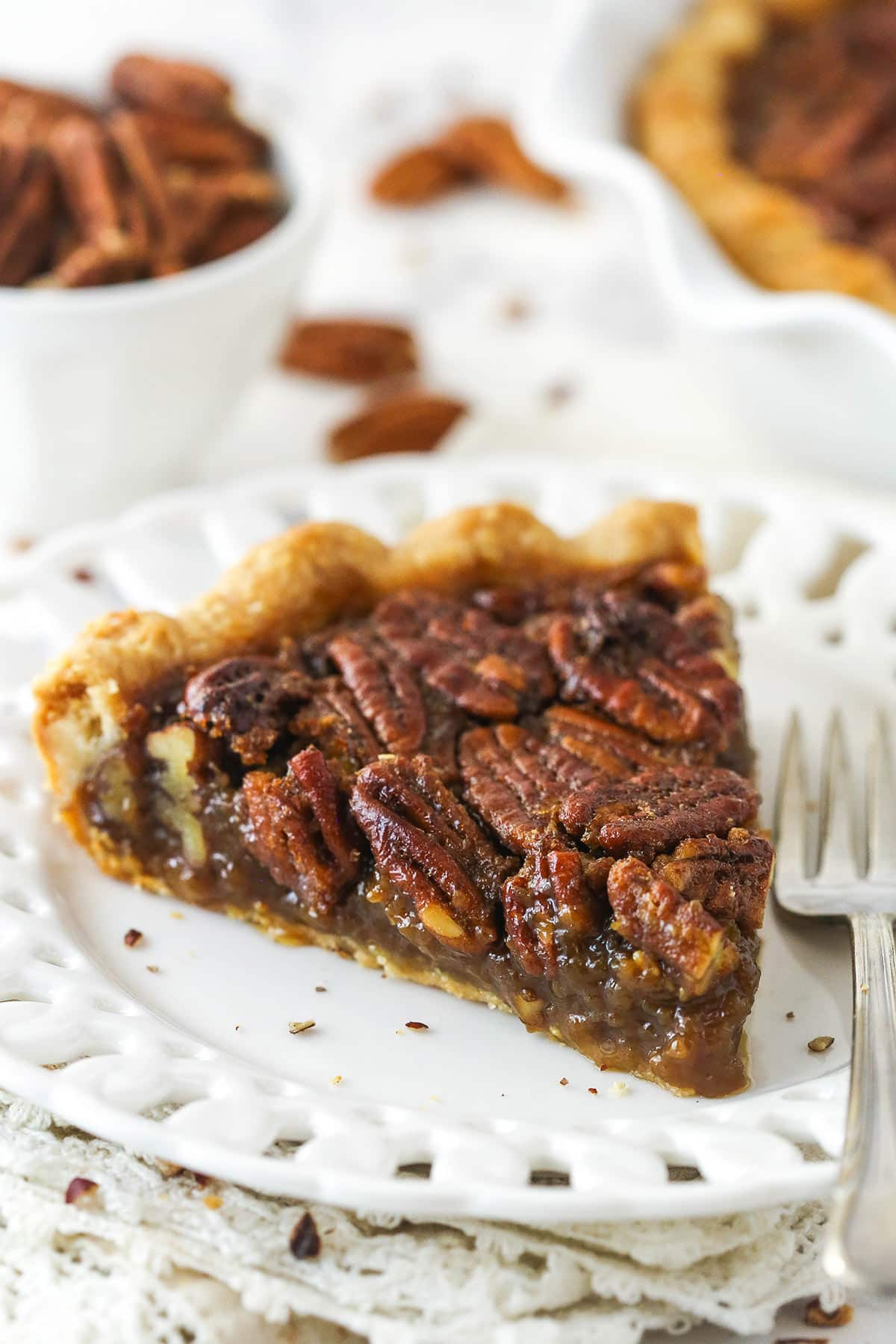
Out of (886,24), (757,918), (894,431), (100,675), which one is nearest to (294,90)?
(886,24)

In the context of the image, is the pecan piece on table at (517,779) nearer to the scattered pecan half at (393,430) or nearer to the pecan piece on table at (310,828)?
the pecan piece on table at (310,828)

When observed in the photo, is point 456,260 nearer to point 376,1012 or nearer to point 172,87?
point 172,87

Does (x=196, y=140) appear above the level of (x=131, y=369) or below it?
above

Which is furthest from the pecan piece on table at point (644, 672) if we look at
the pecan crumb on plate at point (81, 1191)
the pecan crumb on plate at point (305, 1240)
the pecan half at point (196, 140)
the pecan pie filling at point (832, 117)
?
the pecan half at point (196, 140)

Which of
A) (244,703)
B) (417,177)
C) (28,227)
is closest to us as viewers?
(244,703)

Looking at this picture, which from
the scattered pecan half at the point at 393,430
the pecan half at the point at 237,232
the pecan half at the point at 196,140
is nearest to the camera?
the pecan half at the point at 237,232

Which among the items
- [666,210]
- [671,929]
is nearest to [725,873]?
[671,929]

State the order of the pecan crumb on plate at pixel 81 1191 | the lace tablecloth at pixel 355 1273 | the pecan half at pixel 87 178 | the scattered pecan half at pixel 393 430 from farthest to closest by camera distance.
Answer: the scattered pecan half at pixel 393 430
the pecan half at pixel 87 178
the pecan crumb on plate at pixel 81 1191
the lace tablecloth at pixel 355 1273
